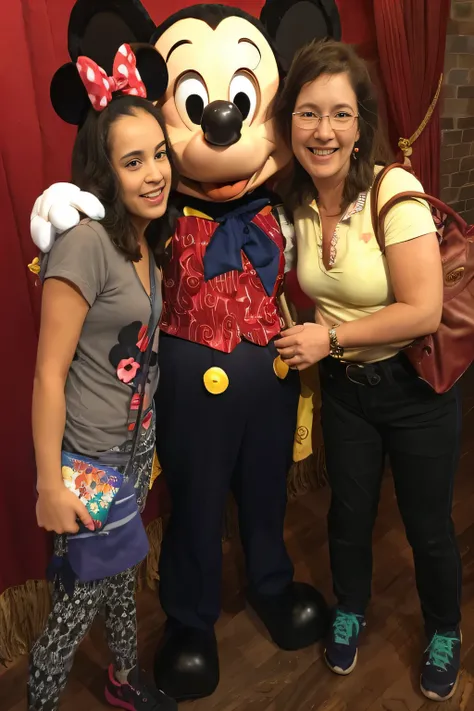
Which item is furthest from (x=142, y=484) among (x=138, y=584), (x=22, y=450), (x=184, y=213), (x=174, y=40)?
(x=174, y=40)

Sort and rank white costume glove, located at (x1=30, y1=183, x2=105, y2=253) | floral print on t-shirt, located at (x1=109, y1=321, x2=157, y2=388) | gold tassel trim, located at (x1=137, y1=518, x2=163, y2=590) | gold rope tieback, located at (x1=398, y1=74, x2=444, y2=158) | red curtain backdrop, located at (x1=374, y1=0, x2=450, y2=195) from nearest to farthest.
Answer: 1. white costume glove, located at (x1=30, y1=183, x2=105, y2=253)
2. floral print on t-shirt, located at (x1=109, y1=321, x2=157, y2=388)
3. gold tassel trim, located at (x1=137, y1=518, x2=163, y2=590)
4. red curtain backdrop, located at (x1=374, y1=0, x2=450, y2=195)
5. gold rope tieback, located at (x1=398, y1=74, x2=444, y2=158)

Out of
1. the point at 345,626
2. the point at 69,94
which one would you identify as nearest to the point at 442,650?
the point at 345,626

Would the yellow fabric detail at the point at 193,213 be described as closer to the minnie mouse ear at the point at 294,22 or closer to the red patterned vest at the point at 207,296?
the red patterned vest at the point at 207,296

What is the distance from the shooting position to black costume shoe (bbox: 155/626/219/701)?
1.47 metres

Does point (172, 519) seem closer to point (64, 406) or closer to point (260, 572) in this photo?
point (260, 572)

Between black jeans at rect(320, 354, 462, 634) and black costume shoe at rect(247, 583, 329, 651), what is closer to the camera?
black jeans at rect(320, 354, 462, 634)

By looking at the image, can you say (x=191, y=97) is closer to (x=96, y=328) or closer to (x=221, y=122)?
(x=221, y=122)

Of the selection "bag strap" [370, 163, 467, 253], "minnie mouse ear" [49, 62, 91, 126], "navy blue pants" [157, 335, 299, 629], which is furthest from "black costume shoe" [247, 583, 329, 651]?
"minnie mouse ear" [49, 62, 91, 126]

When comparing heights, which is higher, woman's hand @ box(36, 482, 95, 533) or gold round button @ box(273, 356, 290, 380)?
gold round button @ box(273, 356, 290, 380)

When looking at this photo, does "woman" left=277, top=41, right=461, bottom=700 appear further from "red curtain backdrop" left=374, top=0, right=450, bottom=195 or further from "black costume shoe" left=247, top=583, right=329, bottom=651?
"red curtain backdrop" left=374, top=0, right=450, bottom=195

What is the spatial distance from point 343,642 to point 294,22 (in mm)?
1431

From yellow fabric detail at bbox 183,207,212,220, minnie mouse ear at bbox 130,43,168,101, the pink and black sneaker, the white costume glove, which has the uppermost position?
minnie mouse ear at bbox 130,43,168,101

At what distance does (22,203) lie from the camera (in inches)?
54.0

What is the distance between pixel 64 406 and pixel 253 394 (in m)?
0.43
